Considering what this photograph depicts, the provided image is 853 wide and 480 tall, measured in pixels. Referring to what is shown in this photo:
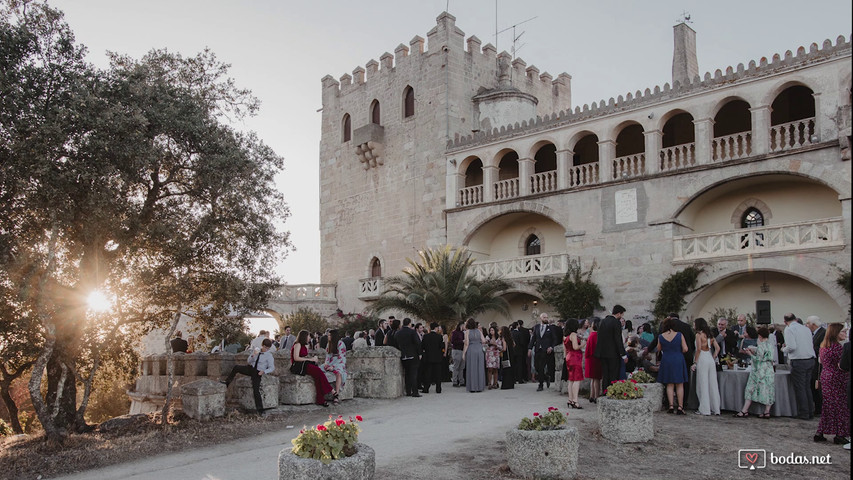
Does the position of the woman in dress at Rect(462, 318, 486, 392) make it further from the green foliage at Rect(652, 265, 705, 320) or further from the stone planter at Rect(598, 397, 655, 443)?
the green foliage at Rect(652, 265, 705, 320)

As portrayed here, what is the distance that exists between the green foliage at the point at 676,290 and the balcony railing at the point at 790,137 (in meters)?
3.95

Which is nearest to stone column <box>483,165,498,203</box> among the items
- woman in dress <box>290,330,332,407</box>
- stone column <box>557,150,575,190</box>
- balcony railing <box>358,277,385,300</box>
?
stone column <box>557,150,575,190</box>

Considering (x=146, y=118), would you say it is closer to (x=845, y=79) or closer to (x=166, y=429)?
(x=166, y=429)

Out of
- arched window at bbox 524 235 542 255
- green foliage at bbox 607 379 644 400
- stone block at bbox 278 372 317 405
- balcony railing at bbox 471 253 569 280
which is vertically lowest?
stone block at bbox 278 372 317 405

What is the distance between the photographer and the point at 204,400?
11.2 meters

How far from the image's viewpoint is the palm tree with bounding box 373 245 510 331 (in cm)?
2133

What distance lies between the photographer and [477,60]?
94.3ft

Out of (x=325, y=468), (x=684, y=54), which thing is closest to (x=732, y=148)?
(x=684, y=54)

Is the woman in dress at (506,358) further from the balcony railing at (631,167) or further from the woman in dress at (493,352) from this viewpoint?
the balcony railing at (631,167)

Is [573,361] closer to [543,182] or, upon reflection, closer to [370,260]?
[543,182]

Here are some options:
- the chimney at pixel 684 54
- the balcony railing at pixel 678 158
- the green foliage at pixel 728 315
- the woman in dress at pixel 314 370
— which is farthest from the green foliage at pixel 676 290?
the woman in dress at pixel 314 370

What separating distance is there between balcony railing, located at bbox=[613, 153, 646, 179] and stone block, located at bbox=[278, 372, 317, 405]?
13.5 meters

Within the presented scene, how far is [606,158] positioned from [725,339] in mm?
10689

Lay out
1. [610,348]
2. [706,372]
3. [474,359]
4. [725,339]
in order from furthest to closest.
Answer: [474,359], [725,339], [610,348], [706,372]
